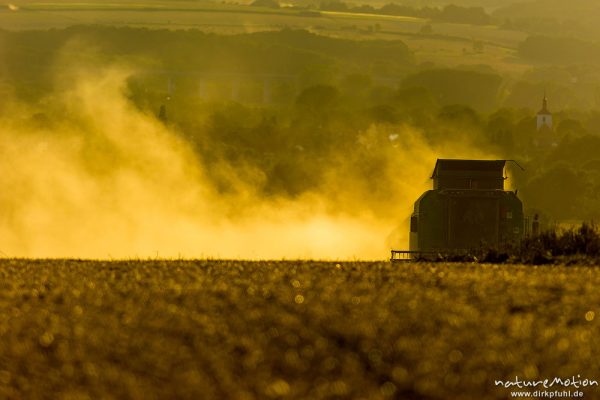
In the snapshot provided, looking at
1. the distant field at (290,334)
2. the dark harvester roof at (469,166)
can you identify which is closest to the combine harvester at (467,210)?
the dark harvester roof at (469,166)

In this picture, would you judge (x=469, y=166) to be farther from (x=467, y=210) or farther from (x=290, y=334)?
(x=290, y=334)

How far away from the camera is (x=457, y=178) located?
6675 cm

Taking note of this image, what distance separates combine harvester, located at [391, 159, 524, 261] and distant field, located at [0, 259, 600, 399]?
36.7 metres

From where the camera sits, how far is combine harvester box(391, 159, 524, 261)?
66.2 meters

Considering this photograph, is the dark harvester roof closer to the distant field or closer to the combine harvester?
the combine harvester

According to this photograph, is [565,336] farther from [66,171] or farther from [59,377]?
[66,171]

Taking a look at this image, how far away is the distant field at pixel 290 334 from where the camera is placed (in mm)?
20078

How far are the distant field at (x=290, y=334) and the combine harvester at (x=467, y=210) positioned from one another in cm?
3665

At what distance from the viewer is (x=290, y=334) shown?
73.9ft

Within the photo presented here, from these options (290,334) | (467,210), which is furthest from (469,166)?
(290,334)

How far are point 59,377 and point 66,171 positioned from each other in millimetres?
170631

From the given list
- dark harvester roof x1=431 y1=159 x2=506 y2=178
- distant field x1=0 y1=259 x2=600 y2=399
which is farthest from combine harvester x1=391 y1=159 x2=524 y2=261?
distant field x1=0 y1=259 x2=600 y2=399

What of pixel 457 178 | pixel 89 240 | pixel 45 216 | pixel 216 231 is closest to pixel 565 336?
pixel 457 178

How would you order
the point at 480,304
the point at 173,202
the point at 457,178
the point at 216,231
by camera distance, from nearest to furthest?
the point at 480,304, the point at 457,178, the point at 216,231, the point at 173,202
